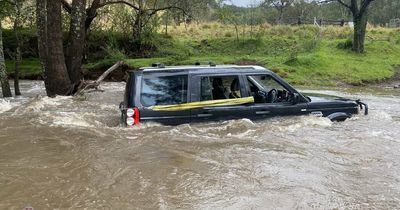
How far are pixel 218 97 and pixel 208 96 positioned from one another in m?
0.23

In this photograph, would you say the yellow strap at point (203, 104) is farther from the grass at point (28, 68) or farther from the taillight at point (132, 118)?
the grass at point (28, 68)

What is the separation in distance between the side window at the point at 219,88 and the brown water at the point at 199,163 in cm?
50

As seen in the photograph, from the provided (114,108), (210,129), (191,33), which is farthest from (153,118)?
(191,33)

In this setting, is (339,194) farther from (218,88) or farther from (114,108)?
(114,108)

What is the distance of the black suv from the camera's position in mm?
8438

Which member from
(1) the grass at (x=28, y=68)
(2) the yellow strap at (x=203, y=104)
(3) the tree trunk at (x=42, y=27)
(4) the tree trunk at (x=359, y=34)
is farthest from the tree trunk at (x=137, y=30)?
(2) the yellow strap at (x=203, y=104)

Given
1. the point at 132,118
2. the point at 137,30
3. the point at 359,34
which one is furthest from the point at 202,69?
the point at 359,34

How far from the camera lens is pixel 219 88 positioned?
899cm

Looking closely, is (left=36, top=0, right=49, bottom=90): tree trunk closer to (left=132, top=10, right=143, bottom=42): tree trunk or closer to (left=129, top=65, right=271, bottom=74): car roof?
(left=129, top=65, right=271, bottom=74): car roof

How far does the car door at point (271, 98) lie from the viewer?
9.09m

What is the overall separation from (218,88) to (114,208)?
4.06m

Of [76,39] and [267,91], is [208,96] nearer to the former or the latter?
[267,91]

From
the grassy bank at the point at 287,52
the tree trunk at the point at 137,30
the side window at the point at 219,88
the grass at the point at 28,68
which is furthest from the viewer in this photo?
the tree trunk at the point at 137,30

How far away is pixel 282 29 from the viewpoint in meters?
30.6
